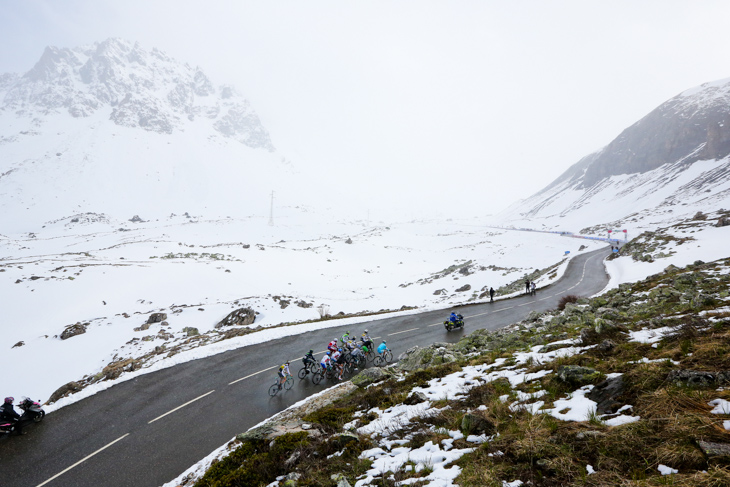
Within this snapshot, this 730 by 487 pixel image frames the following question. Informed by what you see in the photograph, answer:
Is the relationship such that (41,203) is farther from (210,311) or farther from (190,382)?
(190,382)

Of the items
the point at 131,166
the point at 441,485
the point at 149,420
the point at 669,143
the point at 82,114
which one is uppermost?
the point at 82,114

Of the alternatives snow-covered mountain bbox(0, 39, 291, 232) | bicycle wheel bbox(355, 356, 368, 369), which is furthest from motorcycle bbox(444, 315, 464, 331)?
snow-covered mountain bbox(0, 39, 291, 232)

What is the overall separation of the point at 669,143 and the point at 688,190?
74191mm

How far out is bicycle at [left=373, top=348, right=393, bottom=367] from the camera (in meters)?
15.2

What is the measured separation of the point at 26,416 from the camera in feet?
33.9

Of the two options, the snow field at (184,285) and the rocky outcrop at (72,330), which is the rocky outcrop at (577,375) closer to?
the snow field at (184,285)

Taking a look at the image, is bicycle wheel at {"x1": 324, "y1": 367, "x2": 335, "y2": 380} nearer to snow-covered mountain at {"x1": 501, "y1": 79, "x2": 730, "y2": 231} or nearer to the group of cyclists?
the group of cyclists

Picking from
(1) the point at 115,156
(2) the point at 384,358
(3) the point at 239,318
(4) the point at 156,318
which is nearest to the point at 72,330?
(4) the point at 156,318

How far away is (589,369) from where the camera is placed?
573 centimetres

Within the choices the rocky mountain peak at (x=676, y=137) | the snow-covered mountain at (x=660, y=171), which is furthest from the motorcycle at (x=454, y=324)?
the rocky mountain peak at (x=676, y=137)

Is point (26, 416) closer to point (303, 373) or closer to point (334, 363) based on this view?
point (303, 373)

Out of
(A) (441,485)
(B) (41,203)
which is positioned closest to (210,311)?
(A) (441,485)

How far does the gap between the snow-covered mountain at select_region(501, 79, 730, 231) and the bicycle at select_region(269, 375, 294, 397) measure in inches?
3991

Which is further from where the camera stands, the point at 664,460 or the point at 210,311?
the point at 210,311
